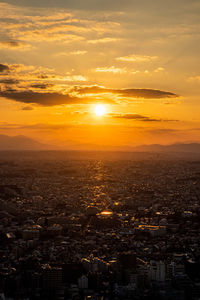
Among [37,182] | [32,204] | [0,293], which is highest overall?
[37,182]

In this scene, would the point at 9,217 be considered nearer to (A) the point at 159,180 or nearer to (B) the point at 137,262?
(B) the point at 137,262

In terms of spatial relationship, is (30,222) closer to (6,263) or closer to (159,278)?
(6,263)

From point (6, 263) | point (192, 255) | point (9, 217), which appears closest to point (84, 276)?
point (6, 263)

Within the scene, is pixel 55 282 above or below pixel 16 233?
below

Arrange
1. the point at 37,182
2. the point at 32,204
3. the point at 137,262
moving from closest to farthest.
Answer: the point at 137,262, the point at 32,204, the point at 37,182

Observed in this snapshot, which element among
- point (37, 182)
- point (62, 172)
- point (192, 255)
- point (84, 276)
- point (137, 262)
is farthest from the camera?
point (62, 172)

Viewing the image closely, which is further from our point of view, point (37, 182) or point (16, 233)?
point (37, 182)

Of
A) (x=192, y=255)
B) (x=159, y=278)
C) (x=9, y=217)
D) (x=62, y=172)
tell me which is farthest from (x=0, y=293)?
(x=62, y=172)
